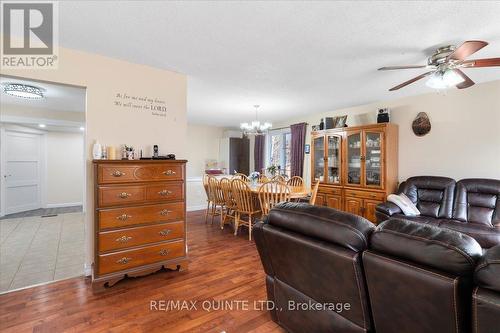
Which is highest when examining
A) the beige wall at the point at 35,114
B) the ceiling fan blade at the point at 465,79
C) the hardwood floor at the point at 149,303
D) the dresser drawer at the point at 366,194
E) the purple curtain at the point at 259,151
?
the beige wall at the point at 35,114

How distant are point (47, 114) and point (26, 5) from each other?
364 centimetres

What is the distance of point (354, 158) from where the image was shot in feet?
14.5

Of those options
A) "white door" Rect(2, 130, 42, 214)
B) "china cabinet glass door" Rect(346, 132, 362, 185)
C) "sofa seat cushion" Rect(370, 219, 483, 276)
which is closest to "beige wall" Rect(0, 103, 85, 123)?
"white door" Rect(2, 130, 42, 214)

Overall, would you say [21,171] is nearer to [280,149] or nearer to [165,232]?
[165,232]

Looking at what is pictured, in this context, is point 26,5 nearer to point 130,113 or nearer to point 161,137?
point 130,113

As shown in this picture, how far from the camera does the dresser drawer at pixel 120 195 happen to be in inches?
87.8

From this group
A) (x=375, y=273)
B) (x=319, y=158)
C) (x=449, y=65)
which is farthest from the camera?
(x=319, y=158)

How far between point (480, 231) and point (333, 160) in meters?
2.42

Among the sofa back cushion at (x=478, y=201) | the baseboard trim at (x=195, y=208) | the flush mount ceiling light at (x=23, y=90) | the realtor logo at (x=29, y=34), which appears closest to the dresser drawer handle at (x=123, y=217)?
the realtor logo at (x=29, y=34)

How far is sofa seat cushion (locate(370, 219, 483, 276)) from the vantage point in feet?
2.82

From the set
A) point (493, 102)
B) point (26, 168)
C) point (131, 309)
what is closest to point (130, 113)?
point (131, 309)

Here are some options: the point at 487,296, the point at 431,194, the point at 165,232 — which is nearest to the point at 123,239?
the point at 165,232

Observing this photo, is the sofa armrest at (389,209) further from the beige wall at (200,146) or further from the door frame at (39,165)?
the door frame at (39,165)

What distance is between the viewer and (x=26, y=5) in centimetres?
174
